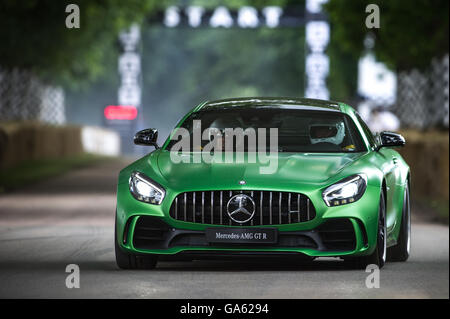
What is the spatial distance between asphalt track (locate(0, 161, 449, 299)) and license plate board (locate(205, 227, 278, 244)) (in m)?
0.29

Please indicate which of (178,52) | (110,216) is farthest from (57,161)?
(178,52)

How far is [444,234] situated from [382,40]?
17530mm

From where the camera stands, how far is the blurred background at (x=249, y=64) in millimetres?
28016

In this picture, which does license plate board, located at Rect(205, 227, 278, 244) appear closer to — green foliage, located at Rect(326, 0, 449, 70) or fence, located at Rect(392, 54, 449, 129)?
green foliage, located at Rect(326, 0, 449, 70)

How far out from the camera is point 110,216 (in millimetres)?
17594

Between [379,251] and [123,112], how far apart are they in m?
54.5

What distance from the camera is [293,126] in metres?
11.4

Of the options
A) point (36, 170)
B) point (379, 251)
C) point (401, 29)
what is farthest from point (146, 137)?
point (36, 170)

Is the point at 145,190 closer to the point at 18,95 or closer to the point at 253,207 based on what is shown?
the point at 253,207

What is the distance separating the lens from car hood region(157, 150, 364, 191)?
32.5ft

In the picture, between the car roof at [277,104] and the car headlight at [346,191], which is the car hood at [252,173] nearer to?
the car headlight at [346,191]

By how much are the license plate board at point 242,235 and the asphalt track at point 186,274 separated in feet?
0.95

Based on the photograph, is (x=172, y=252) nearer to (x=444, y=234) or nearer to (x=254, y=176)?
(x=254, y=176)

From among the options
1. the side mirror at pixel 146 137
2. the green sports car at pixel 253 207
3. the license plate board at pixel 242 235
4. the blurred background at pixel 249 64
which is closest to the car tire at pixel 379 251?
the green sports car at pixel 253 207
